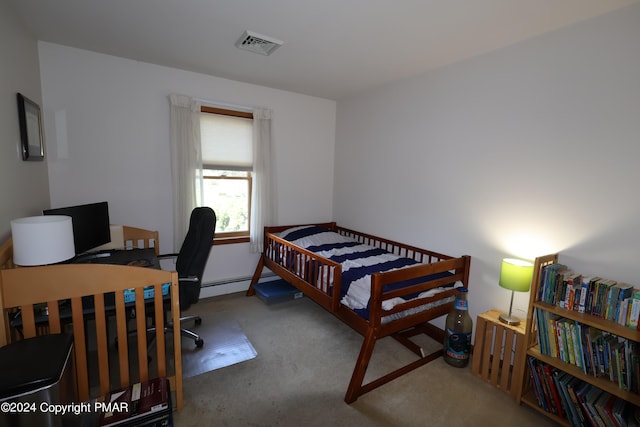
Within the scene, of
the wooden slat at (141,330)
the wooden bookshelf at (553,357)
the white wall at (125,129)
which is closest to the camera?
the wooden bookshelf at (553,357)

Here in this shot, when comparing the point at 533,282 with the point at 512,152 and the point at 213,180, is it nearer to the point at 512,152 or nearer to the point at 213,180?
the point at 512,152

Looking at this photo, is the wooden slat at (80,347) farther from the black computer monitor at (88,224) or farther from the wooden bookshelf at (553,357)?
the wooden bookshelf at (553,357)

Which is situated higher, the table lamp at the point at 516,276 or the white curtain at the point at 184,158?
the white curtain at the point at 184,158

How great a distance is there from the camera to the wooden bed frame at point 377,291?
1928 mm

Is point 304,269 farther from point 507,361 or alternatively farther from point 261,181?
point 507,361

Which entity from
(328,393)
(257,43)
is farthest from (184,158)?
(328,393)

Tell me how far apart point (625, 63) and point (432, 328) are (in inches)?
90.2

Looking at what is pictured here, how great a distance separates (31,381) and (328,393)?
5.01 feet

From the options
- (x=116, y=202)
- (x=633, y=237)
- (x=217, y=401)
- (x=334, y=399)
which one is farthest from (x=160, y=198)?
(x=633, y=237)

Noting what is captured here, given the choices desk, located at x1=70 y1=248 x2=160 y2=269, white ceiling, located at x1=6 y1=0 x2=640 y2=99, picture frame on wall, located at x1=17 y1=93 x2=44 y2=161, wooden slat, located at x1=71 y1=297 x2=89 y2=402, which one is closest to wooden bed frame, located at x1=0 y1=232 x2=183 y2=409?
wooden slat, located at x1=71 y1=297 x2=89 y2=402

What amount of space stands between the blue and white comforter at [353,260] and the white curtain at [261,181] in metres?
0.28

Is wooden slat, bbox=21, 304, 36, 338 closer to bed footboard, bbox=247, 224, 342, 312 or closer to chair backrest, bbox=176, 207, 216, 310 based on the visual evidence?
chair backrest, bbox=176, 207, 216, 310

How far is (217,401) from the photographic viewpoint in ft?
6.11

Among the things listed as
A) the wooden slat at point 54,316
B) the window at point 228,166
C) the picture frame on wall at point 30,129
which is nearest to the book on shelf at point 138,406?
the wooden slat at point 54,316
